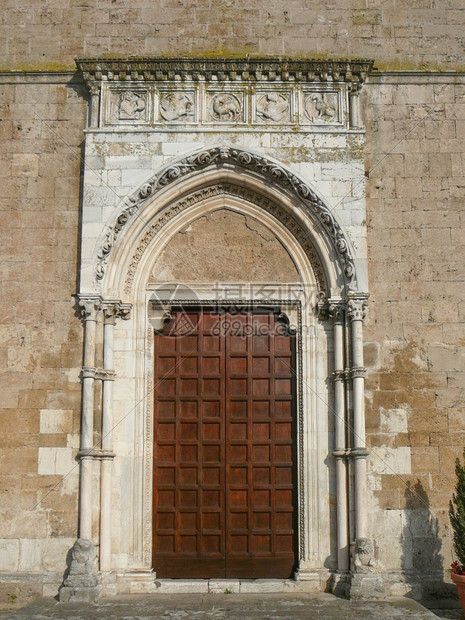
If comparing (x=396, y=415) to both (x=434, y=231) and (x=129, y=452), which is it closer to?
(x=434, y=231)

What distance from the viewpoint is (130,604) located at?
898 centimetres

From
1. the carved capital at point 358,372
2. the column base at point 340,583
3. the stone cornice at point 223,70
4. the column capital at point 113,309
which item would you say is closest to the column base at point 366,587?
the column base at point 340,583

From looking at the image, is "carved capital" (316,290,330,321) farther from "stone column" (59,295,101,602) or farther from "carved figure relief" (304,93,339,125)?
"stone column" (59,295,101,602)

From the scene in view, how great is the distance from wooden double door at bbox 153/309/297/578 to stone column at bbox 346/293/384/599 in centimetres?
90

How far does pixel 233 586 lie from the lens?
9703mm

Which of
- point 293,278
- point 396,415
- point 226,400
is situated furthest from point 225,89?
point 396,415

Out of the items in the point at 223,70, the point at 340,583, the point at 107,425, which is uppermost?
the point at 223,70

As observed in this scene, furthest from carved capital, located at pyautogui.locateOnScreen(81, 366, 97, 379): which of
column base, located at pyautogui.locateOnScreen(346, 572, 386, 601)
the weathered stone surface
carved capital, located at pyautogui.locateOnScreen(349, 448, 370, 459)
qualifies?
column base, located at pyautogui.locateOnScreen(346, 572, 386, 601)

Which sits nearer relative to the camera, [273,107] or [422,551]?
[422,551]

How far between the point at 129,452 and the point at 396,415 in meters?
3.41

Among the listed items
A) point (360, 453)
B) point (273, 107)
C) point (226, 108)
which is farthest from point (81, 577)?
point (273, 107)

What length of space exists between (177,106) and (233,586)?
6.26 m

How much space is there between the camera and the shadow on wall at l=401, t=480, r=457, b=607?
9.45 meters

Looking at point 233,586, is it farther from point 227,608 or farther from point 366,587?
point 366,587
